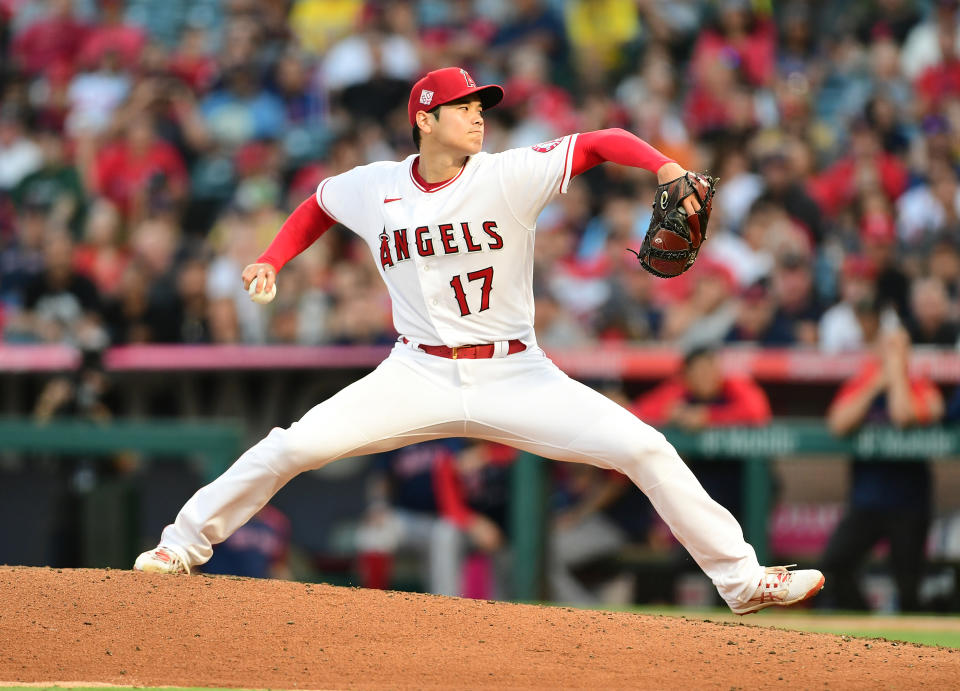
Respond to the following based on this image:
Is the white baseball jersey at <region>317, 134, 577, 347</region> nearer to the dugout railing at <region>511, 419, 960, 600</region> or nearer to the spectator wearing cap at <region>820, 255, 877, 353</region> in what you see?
the dugout railing at <region>511, 419, 960, 600</region>

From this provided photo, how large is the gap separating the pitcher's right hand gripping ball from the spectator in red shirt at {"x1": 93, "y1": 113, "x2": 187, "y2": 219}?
268 inches

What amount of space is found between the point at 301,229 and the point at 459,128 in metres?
0.76

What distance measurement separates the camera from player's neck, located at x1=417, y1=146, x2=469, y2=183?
488 centimetres

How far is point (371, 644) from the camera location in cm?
444

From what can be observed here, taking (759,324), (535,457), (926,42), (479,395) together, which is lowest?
(535,457)

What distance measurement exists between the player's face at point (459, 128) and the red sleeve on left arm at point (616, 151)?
371 millimetres

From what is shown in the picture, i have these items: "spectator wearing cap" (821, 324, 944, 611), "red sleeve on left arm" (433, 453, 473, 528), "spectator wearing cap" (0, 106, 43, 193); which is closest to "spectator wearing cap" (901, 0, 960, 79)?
"spectator wearing cap" (821, 324, 944, 611)

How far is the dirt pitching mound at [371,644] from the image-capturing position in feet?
13.8

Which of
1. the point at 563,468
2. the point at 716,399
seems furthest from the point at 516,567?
the point at 716,399

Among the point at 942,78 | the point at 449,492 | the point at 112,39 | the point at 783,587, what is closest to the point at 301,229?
the point at 783,587

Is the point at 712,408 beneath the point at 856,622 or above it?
above

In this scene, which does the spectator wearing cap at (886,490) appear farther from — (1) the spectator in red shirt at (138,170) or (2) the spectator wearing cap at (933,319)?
(1) the spectator in red shirt at (138,170)

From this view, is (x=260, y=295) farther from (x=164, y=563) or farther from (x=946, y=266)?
(x=946, y=266)

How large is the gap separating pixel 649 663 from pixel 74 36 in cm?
980
